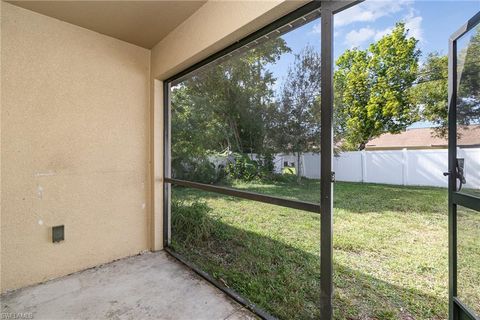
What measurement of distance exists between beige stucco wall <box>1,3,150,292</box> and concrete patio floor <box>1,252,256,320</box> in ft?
0.80

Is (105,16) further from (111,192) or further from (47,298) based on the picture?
(47,298)

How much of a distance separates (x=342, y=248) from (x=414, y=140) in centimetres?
139

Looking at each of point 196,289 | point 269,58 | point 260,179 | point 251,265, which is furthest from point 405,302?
point 269,58

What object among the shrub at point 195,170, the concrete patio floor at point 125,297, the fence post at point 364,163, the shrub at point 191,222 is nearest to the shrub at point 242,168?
the shrub at point 195,170

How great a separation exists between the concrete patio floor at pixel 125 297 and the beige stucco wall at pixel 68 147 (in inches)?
9.6

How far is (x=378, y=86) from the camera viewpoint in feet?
7.59

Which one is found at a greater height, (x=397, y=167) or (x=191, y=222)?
(x=397, y=167)

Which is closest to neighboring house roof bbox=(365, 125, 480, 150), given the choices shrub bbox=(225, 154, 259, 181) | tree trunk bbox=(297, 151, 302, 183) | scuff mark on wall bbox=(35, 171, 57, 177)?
tree trunk bbox=(297, 151, 302, 183)

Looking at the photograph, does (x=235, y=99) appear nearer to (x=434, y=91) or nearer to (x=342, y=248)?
(x=434, y=91)

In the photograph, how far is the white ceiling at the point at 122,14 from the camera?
1.87 meters

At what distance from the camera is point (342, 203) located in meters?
3.21

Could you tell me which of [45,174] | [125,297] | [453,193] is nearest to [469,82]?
[453,193]

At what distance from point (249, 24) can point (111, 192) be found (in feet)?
7.21

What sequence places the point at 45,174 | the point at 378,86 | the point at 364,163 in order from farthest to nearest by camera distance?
the point at 364,163, the point at 378,86, the point at 45,174
